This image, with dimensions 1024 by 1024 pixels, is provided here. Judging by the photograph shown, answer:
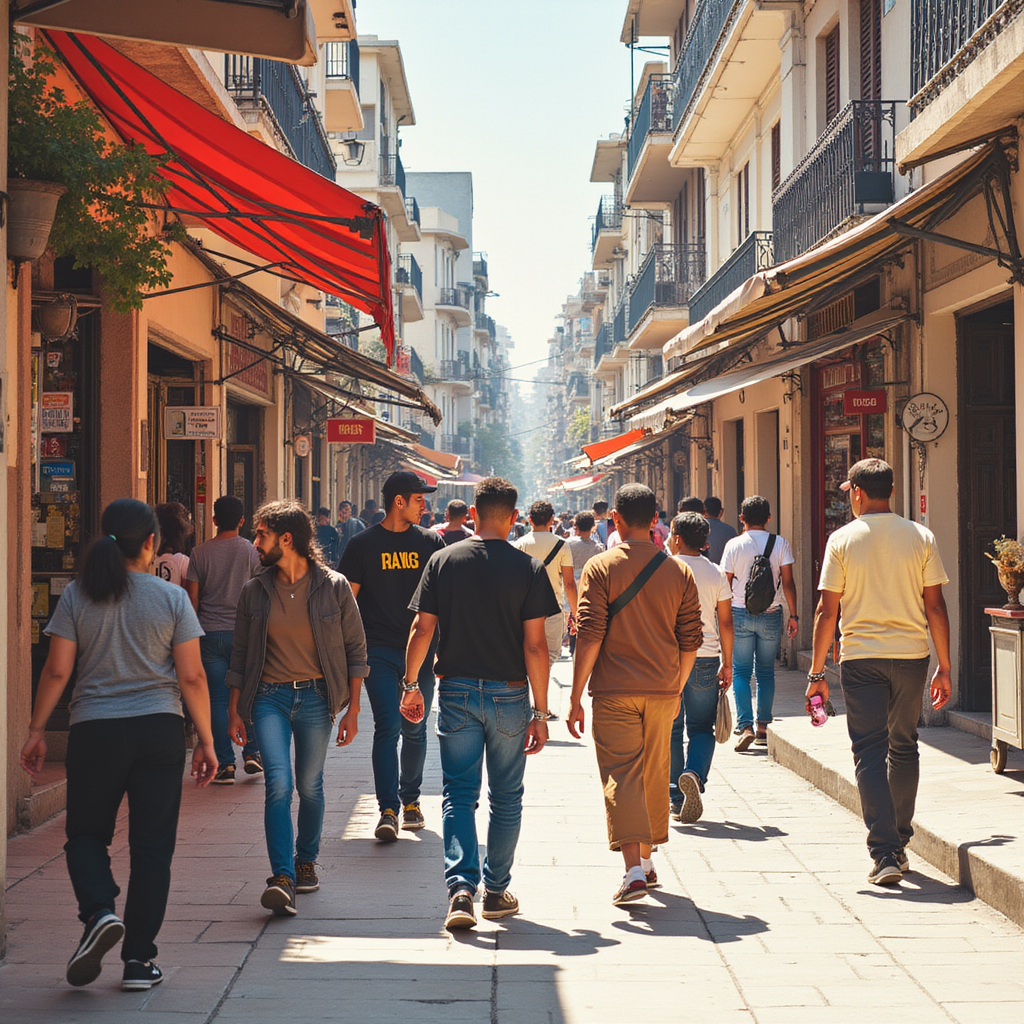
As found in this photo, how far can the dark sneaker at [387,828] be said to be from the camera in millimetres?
7477

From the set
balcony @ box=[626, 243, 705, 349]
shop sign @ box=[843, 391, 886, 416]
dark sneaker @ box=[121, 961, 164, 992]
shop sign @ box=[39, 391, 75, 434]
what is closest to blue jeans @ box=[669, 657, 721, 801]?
dark sneaker @ box=[121, 961, 164, 992]

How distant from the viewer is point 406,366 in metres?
44.6

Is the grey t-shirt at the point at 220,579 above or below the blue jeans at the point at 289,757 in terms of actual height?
above

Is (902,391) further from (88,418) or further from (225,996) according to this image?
(225,996)

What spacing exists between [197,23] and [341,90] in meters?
20.9

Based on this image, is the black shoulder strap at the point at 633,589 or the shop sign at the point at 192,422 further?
the shop sign at the point at 192,422

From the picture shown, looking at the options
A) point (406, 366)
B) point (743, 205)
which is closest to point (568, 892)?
point (743, 205)

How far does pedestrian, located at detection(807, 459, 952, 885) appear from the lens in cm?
670

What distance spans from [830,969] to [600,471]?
135 ft

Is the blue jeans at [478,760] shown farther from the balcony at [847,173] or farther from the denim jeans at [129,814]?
the balcony at [847,173]

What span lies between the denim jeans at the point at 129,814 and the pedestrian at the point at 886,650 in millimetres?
3214

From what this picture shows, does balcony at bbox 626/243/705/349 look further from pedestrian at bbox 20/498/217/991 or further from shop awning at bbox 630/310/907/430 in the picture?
pedestrian at bbox 20/498/217/991

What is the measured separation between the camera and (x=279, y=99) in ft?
51.7

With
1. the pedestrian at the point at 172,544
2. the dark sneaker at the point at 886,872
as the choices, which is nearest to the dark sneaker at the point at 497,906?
the dark sneaker at the point at 886,872
